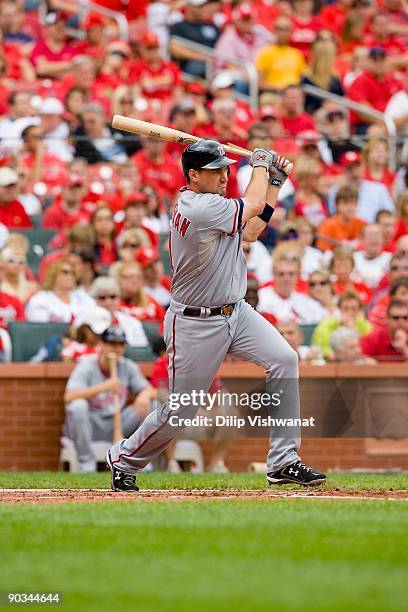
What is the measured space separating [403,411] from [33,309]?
337 cm

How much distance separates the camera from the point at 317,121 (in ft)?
55.9

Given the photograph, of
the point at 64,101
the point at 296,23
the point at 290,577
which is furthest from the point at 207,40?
the point at 290,577

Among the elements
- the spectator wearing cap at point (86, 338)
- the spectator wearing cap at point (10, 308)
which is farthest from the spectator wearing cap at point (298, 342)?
the spectator wearing cap at point (10, 308)

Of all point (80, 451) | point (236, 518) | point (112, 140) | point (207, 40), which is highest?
point (207, 40)

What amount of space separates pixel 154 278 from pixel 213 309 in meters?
5.78

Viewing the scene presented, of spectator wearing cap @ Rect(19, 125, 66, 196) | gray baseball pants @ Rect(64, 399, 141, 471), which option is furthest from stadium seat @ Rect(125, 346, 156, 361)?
spectator wearing cap @ Rect(19, 125, 66, 196)

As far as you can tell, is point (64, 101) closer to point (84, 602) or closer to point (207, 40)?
point (207, 40)

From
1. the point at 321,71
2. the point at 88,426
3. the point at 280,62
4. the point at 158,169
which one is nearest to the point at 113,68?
the point at 158,169

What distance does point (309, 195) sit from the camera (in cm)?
1527

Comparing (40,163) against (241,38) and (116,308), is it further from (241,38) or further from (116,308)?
(241,38)

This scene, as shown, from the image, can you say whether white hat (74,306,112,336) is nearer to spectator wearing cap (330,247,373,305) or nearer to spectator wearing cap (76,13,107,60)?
spectator wearing cap (330,247,373,305)

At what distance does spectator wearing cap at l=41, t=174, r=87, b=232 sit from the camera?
14.3m

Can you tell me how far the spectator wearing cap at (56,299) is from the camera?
13.0 m

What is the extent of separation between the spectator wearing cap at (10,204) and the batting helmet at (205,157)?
6230mm
